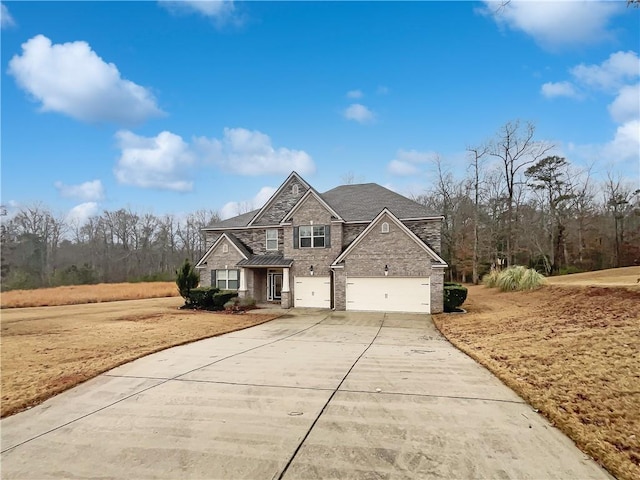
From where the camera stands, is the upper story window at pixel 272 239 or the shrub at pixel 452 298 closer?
the shrub at pixel 452 298

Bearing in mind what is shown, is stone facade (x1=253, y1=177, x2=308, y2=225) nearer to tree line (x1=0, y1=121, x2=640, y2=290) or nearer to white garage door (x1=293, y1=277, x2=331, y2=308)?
white garage door (x1=293, y1=277, x2=331, y2=308)

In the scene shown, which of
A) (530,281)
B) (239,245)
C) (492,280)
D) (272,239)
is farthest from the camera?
(492,280)

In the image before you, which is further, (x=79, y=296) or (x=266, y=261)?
(x=79, y=296)

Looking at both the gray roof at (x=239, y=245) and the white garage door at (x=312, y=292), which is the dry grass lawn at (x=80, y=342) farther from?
the gray roof at (x=239, y=245)

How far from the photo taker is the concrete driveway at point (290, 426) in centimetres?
392

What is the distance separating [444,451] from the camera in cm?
422

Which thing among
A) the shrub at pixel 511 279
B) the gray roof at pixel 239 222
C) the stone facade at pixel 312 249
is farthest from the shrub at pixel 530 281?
the gray roof at pixel 239 222

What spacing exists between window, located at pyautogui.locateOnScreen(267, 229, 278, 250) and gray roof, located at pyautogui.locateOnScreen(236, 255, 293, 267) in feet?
2.30

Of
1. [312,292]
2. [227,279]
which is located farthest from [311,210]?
[227,279]

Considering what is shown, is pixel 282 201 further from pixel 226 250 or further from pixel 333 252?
pixel 333 252

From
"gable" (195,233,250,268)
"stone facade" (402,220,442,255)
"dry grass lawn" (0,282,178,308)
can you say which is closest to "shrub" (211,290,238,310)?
"gable" (195,233,250,268)

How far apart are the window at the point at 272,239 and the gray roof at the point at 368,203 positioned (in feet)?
13.0

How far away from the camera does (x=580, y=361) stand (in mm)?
7297

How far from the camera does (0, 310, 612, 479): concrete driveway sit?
3916 mm
